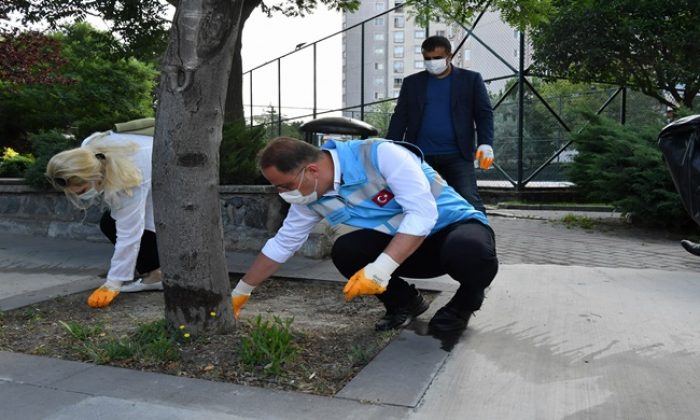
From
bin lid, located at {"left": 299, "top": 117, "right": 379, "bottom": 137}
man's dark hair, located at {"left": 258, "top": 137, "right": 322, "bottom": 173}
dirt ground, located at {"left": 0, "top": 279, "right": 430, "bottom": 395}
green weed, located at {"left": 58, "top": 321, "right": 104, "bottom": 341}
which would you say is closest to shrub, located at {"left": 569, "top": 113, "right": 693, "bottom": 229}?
bin lid, located at {"left": 299, "top": 117, "right": 379, "bottom": 137}

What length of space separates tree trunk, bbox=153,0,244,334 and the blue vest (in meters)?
0.49

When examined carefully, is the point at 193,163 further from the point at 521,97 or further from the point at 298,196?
the point at 521,97

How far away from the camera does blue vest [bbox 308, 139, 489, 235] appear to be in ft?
8.95

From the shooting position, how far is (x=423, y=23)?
9375 mm

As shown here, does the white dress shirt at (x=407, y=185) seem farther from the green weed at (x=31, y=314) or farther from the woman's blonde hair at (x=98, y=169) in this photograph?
the green weed at (x=31, y=314)

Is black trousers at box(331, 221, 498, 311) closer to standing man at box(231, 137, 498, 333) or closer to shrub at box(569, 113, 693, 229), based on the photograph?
standing man at box(231, 137, 498, 333)

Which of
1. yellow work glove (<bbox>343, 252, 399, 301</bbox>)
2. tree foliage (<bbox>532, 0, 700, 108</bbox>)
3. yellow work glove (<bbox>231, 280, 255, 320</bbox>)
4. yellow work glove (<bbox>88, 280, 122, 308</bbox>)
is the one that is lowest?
yellow work glove (<bbox>88, 280, 122, 308</bbox>)

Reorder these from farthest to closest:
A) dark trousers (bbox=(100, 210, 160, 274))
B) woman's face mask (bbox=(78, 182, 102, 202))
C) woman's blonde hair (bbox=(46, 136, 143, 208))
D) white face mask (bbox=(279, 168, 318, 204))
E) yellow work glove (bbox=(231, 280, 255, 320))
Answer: dark trousers (bbox=(100, 210, 160, 274)), woman's face mask (bbox=(78, 182, 102, 202)), woman's blonde hair (bbox=(46, 136, 143, 208)), yellow work glove (bbox=(231, 280, 255, 320)), white face mask (bbox=(279, 168, 318, 204))

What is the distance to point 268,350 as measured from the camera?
252 cm

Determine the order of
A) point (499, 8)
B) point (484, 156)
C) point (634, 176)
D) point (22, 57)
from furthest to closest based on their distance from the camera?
point (499, 8) → point (22, 57) → point (634, 176) → point (484, 156)

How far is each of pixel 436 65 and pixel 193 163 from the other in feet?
6.81

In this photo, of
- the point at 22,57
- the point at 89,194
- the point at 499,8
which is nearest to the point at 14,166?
the point at 22,57

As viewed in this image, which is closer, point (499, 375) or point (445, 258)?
point (499, 375)

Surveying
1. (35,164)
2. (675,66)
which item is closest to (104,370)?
(35,164)
